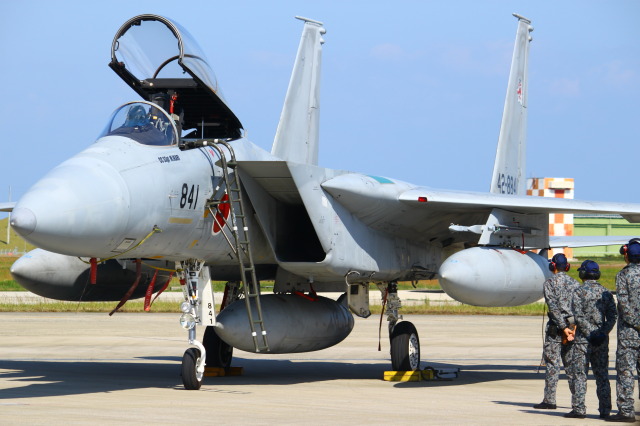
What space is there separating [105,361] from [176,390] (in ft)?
15.7

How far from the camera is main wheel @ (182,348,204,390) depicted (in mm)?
9914

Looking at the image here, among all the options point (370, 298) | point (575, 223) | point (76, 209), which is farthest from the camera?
point (575, 223)

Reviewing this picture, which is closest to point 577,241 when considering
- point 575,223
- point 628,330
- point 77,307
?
point 628,330

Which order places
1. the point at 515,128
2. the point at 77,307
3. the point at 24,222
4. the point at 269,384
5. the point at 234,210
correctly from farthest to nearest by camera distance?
1. the point at 77,307
2. the point at 515,128
3. the point at 269,384
4. the point at 234,210
5. the point at 24,222

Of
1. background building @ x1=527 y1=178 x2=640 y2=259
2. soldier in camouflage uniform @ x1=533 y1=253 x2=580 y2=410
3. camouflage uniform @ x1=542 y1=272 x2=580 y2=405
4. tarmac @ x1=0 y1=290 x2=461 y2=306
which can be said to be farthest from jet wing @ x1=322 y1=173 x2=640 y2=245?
background building @ x1=527 y1=178 x2=640 y2=259

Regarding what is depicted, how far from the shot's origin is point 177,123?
1005 cm

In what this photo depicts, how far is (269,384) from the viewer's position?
11445 mm

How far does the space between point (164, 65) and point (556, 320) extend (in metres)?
4.95

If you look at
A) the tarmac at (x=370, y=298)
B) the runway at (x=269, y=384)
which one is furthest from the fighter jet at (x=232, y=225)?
the tarmac at (x=370, y=298)

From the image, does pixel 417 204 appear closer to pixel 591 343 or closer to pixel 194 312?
pixel 194 312

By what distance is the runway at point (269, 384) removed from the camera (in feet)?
27.1

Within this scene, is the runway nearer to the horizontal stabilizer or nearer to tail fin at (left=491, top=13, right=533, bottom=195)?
the horizontal stabilizer

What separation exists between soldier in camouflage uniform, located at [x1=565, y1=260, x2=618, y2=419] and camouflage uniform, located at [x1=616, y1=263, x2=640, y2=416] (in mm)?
193

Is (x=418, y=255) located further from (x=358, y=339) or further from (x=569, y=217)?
(x=569, y=217)
